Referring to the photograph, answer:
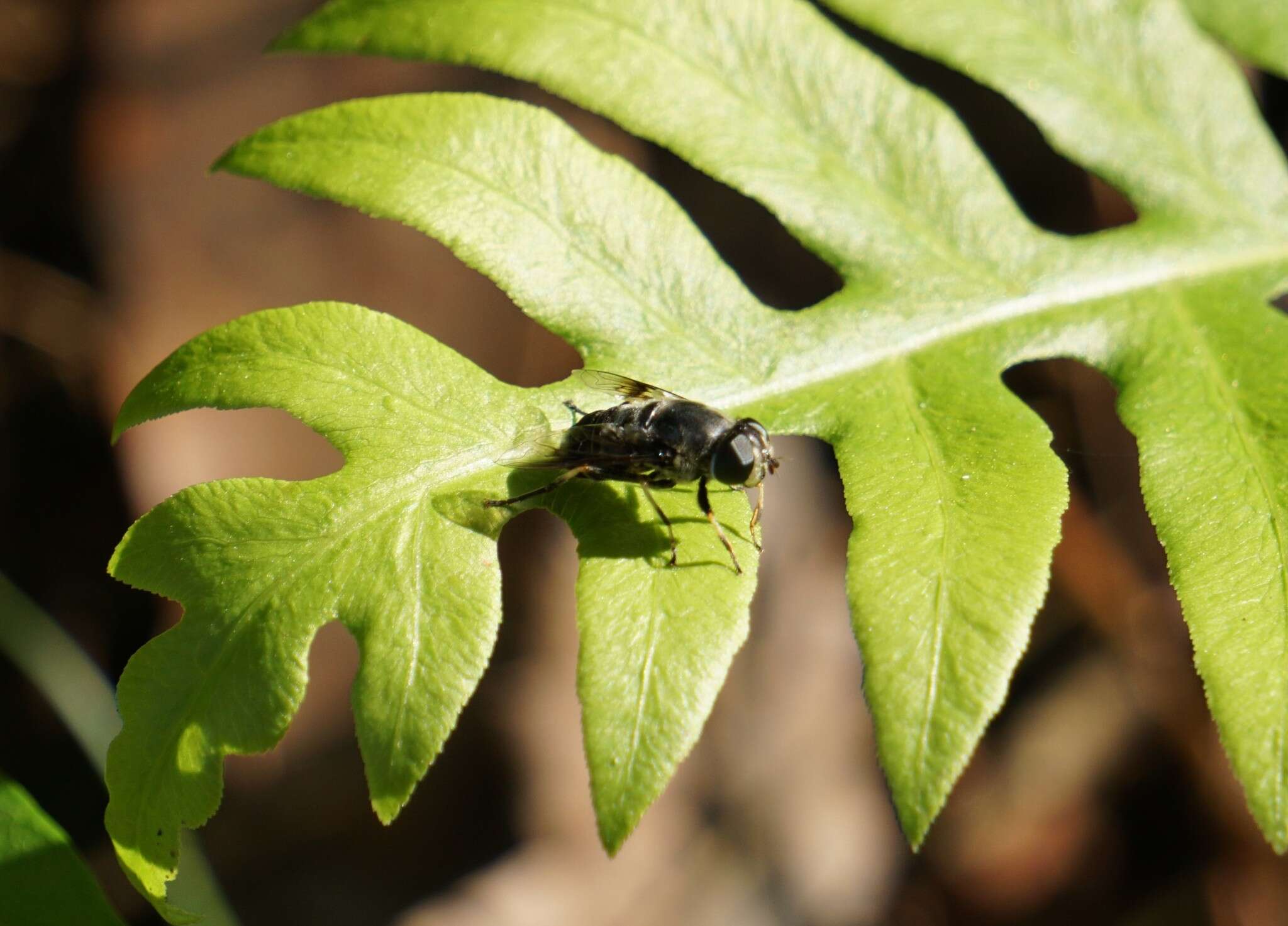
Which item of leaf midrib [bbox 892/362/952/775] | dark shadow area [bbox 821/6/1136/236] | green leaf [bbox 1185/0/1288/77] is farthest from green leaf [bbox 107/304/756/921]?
dark shadow area [bbox 821/6/1136/236]

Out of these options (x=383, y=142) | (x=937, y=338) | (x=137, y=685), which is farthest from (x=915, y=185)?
(x=137, y=685)

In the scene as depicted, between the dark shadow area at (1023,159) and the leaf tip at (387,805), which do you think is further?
the dark shadow area at (1023,159)

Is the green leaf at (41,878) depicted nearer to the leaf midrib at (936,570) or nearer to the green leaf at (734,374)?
the green leaf at (734,374)

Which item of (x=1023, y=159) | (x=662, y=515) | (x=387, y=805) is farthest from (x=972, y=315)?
(x=1023, y=159)

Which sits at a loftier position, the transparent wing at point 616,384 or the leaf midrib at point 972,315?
the transparent wing at point 616,384

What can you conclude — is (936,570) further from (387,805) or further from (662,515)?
(387,805)

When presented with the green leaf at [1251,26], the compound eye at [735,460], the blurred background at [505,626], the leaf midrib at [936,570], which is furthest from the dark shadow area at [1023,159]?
the compound eye at [735,460]
